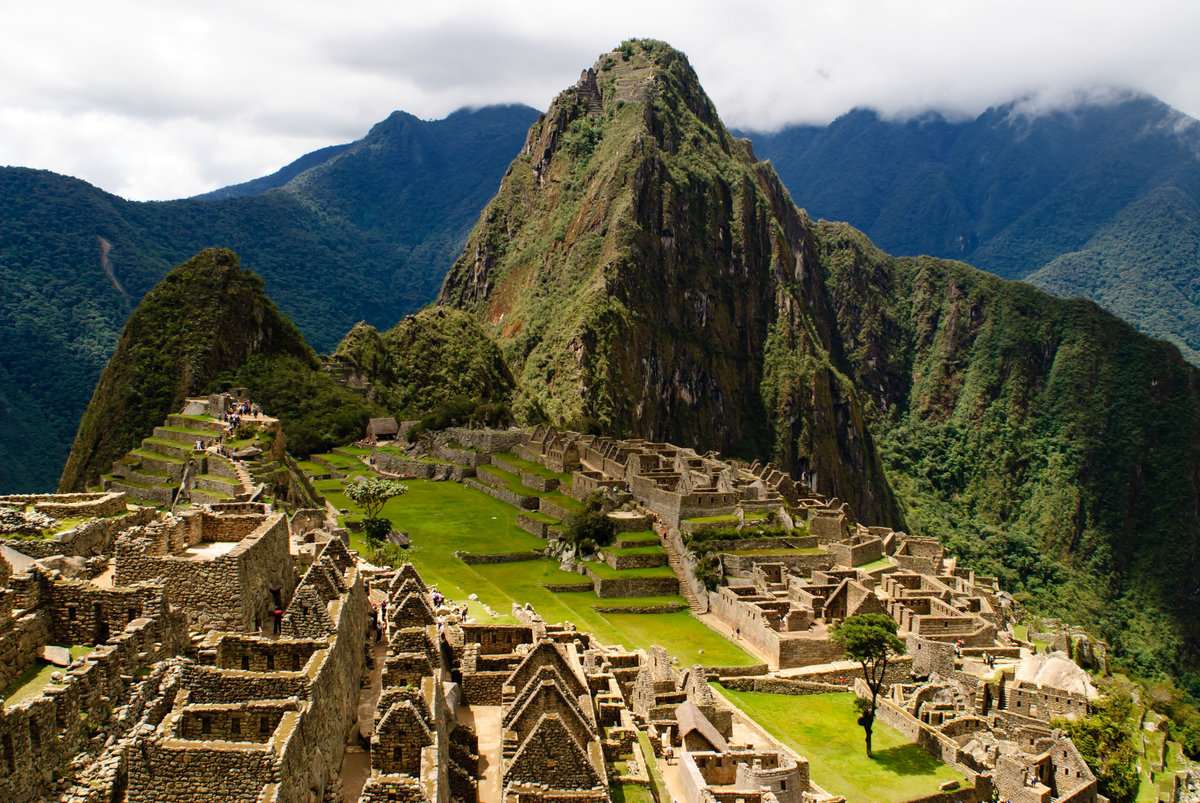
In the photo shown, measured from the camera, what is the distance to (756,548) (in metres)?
52.5

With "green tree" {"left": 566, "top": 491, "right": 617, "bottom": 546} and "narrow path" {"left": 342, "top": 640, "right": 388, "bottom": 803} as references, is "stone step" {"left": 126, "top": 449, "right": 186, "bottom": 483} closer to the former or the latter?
"green tree" {"left": 566, "top": 491, "right": 617, "bottom": 546}

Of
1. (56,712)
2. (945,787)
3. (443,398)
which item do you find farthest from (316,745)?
(443,398)

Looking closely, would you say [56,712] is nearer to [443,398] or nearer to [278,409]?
[278,409]

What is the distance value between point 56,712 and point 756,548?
44758 millimetres

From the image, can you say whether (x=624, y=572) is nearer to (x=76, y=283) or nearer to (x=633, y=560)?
(x=633, y=560)

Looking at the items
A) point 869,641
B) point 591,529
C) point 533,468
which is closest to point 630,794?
point 869,641

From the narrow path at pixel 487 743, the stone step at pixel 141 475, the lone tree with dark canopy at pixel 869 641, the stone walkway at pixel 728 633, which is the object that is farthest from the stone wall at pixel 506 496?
the narrow path at pixel 487 743

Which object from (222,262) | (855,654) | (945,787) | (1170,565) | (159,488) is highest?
(222,262)

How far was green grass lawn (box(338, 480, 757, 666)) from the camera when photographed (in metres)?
41.1

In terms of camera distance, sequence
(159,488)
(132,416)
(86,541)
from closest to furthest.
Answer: (86,541) → (159,488) → (132,416)

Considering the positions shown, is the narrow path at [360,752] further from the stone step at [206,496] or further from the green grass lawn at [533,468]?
the green grass lawn at [533,468]

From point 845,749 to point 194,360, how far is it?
7450cm

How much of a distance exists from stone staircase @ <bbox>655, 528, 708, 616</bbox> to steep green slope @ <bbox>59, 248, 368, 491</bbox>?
36.8 meters

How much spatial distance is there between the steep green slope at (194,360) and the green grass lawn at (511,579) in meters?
23.1
